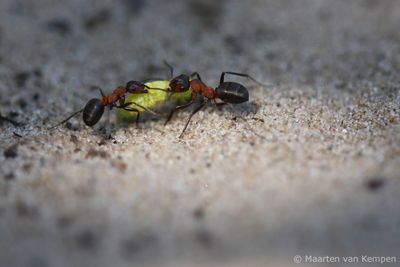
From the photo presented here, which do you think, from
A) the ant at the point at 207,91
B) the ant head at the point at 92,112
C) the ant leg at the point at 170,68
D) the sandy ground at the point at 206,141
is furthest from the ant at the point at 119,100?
the ant leg at the point at 170,68

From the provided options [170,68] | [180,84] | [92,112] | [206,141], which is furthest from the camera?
[170,68]

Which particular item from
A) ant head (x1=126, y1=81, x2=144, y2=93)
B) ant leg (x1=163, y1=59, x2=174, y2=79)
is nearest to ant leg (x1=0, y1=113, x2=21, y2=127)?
ant head (x1=126, y1=81, x2=144, y2=93)

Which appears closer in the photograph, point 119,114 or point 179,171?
point 179,171

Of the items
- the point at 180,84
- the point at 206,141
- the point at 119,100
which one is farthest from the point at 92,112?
the point at 206,141

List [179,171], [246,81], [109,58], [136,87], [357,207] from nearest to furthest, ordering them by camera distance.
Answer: [357,207]
[179,171]
[136,87]
[246,81]
[109,58]

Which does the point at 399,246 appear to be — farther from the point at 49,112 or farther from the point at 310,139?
the point at 49,112

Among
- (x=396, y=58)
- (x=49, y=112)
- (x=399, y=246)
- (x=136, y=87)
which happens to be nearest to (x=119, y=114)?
(x=136, y=87)

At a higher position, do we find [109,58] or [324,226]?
[109,58]

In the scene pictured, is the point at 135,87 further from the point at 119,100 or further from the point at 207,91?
the point at 207,91
